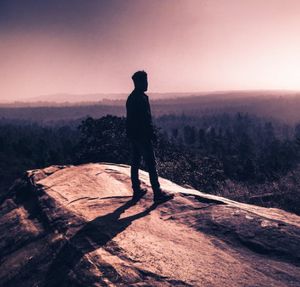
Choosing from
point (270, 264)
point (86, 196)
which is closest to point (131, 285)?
point (270, 264)

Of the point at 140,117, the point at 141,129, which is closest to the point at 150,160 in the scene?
the point at 141,129

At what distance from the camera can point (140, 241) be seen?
407cm

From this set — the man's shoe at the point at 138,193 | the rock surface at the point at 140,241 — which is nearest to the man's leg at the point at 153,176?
the rock surface at the point at 140,241

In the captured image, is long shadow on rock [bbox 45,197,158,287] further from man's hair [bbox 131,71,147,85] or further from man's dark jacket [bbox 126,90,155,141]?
man's hair [bbox 131,71,147,85]

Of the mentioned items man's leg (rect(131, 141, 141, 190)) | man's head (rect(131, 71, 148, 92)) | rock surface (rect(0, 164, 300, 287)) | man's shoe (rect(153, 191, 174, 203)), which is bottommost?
rock surface (rect(0, 164, 300, 287))

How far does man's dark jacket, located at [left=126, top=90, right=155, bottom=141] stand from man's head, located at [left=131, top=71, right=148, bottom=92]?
0.10m

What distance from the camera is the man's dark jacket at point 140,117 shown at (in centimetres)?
556

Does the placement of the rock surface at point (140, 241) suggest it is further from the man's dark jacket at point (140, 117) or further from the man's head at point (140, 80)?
the man's head at point (140, 80)

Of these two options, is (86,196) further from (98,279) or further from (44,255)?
(98,279)

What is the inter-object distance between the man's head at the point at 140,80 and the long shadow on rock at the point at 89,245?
6.76 ft

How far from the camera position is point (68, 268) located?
3.62 meters

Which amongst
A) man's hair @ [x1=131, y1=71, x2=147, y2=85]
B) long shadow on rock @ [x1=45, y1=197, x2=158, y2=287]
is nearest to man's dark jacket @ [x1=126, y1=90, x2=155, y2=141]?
man's hair @ [x1=131, y1=71, x2=147, y2=85]

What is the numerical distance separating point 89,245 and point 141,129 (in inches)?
89.8

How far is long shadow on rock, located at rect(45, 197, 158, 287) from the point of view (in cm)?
348
